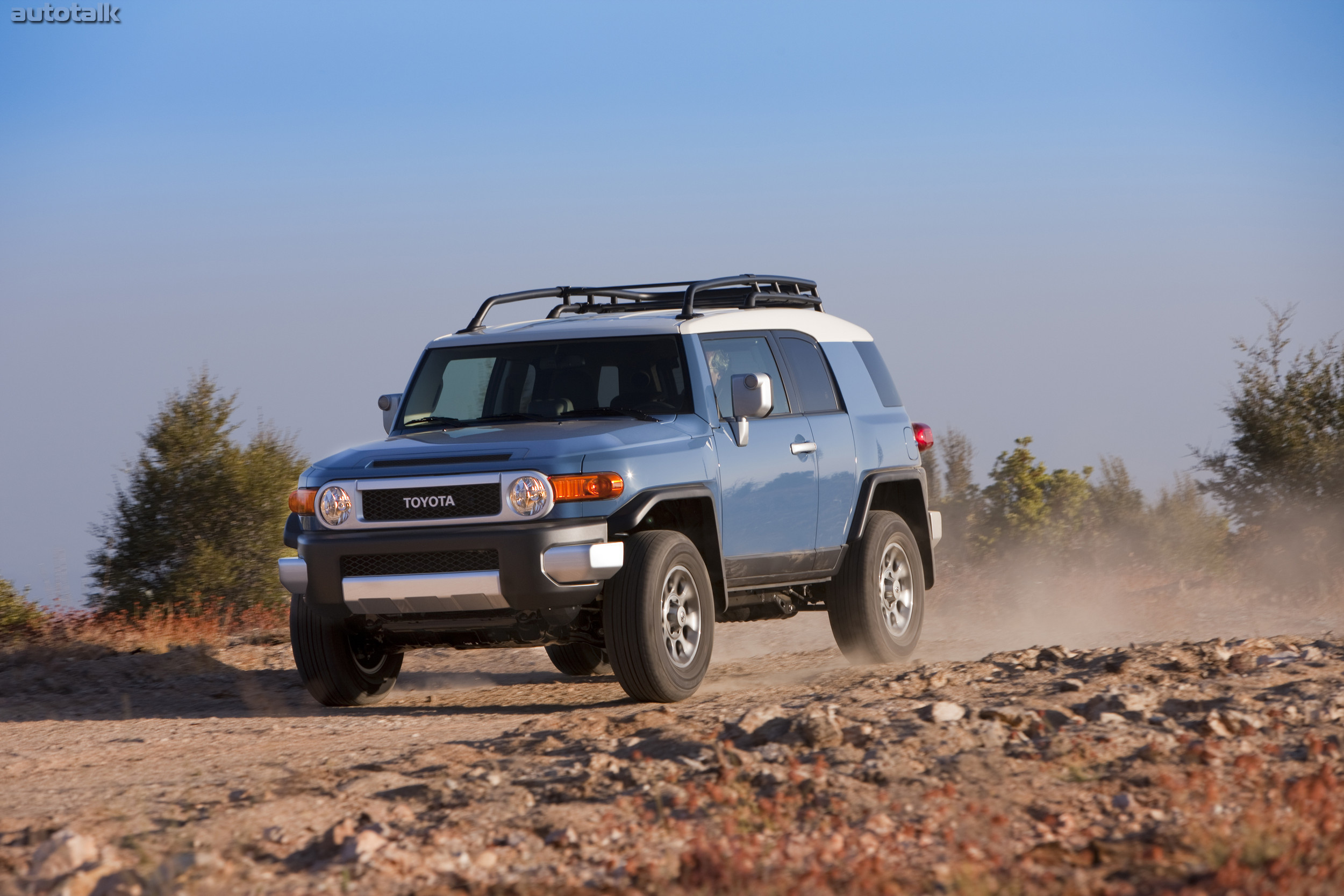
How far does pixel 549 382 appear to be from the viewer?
29.5ft

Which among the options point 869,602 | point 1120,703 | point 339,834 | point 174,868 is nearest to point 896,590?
point 869,602

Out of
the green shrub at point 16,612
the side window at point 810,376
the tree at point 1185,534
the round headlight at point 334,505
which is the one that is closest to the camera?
the round headlight at point 334,505

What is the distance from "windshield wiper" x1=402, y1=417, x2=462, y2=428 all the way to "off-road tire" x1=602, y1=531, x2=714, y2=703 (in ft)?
5.11

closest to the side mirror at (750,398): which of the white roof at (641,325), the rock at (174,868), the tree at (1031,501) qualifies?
the white roof at (641,325)

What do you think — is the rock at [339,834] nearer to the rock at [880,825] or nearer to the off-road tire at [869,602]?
the rock at [880,825]

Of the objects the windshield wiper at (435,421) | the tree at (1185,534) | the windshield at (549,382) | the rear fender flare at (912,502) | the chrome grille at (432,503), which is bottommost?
the tree at (1185,534)

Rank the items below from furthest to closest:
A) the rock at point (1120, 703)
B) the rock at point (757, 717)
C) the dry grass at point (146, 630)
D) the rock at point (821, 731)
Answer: the dry grass at point (146, 630) < the rock at point (757, 717) < the rock at point (1120, 703) < the rock at point (821, 731)

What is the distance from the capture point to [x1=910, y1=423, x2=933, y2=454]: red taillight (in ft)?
35.6

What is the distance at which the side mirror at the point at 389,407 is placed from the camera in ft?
30.5

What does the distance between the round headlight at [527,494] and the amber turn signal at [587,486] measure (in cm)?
8

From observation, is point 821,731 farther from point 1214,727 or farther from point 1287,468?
point 1287,468

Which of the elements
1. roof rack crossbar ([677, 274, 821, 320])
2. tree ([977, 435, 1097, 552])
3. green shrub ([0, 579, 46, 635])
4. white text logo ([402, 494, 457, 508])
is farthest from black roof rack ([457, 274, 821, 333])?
tree ([977, 435, 1097, 552])

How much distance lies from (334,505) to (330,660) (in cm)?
118

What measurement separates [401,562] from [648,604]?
1344 mm
